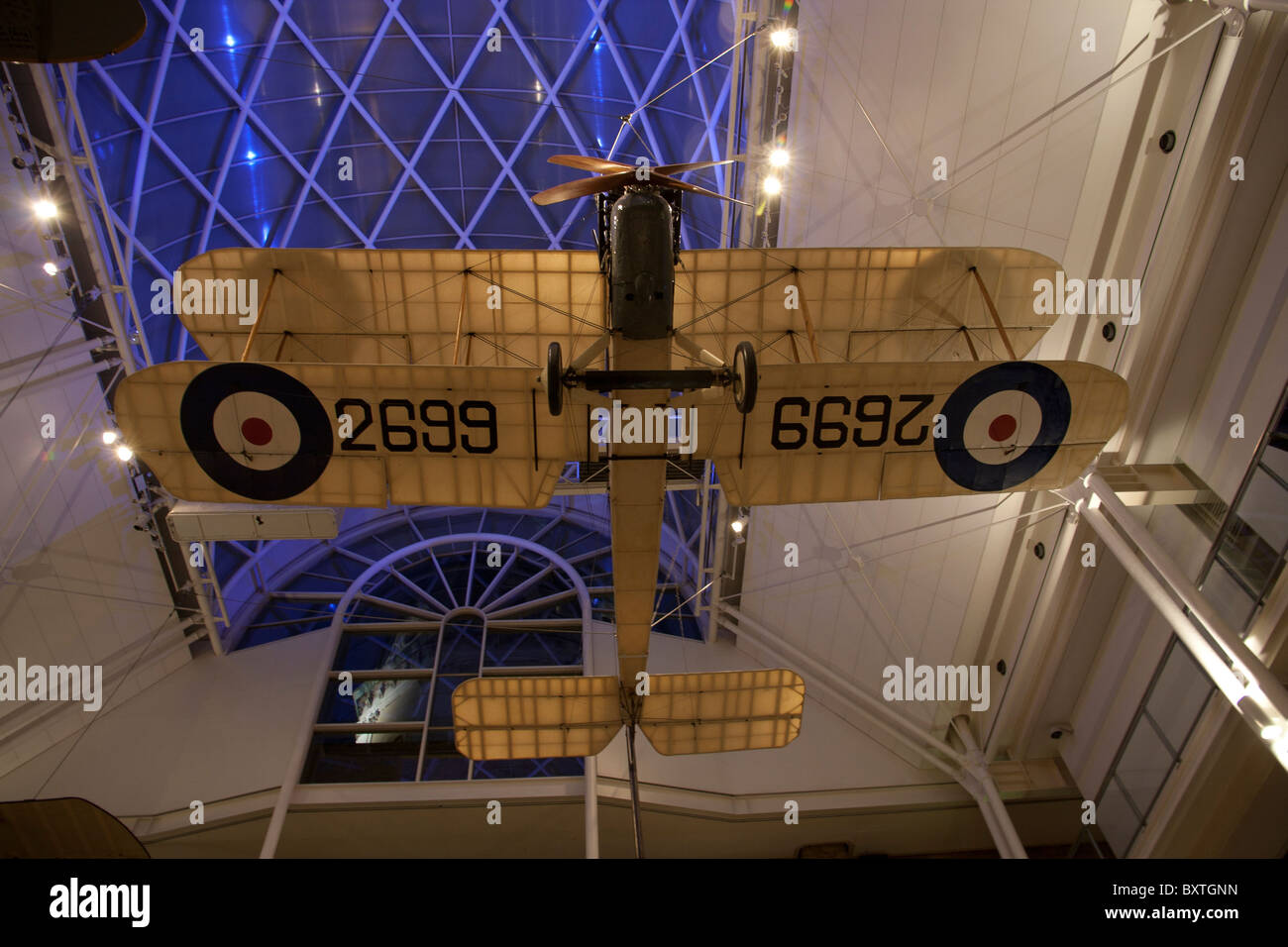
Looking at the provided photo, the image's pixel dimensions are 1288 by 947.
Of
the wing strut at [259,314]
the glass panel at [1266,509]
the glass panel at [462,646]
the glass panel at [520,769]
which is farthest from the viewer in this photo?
the glass panel at [462,646]

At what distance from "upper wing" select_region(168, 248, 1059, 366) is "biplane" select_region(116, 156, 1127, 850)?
1.0 inches

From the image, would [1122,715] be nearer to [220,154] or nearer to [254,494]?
[254,494]

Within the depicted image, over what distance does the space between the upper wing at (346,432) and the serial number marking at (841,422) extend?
82.7 inches

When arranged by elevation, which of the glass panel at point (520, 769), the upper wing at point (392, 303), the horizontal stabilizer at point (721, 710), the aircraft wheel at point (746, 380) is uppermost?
the upper wing at point (392, 303)

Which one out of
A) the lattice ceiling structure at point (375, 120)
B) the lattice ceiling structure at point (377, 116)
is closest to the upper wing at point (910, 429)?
the lattice ceiling structure at point (375, 120)

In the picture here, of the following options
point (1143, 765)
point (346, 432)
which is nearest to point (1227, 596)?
point (1143, 765)

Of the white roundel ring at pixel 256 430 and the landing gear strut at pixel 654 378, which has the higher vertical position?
the white roundel ring at pixel 256 430

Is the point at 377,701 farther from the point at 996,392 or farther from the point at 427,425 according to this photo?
the point at 996,392

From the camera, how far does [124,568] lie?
439 inches

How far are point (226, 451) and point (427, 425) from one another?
6.18ft

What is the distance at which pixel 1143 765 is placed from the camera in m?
8.73

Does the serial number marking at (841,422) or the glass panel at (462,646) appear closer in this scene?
the serial number marking at (841,422)

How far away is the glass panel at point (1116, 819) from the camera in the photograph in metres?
8.91

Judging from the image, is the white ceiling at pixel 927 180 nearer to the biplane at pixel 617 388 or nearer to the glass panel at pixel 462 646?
the biplane at pixel 617 388
